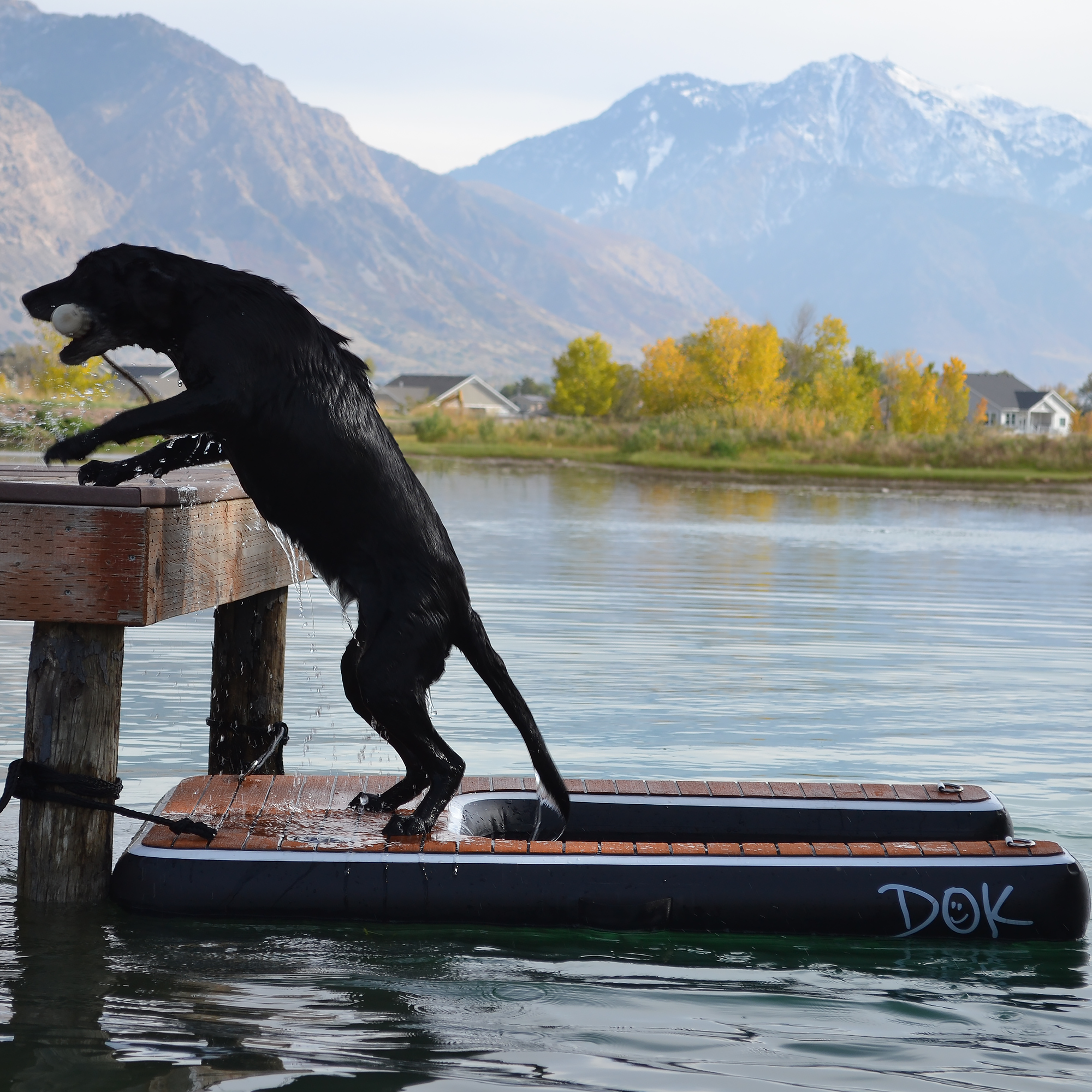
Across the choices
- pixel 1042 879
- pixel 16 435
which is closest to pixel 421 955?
pixel 1042 879

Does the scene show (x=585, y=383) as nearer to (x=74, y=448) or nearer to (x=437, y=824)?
(x=437, y=824)

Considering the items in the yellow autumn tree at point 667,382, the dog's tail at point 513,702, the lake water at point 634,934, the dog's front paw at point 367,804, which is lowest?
the lake water at point 634,934

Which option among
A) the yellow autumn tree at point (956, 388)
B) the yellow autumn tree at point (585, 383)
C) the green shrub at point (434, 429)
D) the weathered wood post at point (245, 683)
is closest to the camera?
the weathered wood post at point (245, 683)

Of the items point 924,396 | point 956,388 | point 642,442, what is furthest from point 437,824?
point 956,388

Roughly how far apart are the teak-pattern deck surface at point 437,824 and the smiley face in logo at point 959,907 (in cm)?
13

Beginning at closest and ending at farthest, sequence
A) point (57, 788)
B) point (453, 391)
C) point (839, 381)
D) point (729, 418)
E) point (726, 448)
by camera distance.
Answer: point (57, 788)
point (726, 448)
point (729, 418)
point (839, 381)
point (453, 391)

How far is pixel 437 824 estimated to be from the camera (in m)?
5.44

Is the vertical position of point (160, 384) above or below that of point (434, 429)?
below

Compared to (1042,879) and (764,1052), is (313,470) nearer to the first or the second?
(764,1052)

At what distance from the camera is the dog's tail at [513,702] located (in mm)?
5211

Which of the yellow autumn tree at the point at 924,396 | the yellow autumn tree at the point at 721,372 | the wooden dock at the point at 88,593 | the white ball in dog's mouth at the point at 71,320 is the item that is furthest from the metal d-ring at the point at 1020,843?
the yellow autumn tree at the point at 721,372

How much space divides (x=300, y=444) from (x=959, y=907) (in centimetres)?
286

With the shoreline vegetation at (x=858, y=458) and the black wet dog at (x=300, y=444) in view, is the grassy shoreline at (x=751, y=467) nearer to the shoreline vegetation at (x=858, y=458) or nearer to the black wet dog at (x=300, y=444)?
the shoreline vegetation at (x=858, y=458)

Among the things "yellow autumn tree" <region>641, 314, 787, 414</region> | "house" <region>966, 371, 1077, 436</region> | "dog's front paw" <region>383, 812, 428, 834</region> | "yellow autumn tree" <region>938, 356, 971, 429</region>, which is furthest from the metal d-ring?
"house" <region>966, 371, 1077, 436</region>
